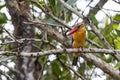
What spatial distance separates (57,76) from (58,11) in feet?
2.97

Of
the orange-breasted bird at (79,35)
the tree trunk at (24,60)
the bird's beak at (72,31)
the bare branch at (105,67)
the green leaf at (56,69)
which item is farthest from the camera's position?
the green leaf at (56,69)

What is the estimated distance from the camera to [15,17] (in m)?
3.72

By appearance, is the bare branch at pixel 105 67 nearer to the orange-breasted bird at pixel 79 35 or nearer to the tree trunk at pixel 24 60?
the orange-breasted bird at pixel 79 35

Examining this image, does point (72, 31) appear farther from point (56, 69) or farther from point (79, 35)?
point (56, 69)

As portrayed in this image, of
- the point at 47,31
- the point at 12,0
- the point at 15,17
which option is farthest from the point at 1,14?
the point at 47,31

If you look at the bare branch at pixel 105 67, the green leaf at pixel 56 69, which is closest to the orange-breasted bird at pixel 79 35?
the bare branch at pixel 105 67

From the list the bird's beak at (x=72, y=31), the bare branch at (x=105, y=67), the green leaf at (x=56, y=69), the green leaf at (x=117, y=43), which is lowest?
the bare branch at (x=105, y=67)

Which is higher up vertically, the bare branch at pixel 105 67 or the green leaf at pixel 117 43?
the green leaf at pixel 117 43

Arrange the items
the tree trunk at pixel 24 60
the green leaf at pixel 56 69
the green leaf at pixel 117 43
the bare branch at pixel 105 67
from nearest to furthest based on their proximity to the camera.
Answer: the bare branch at pixel 105 67 < the green leaf at pixel 117 43 < the tree trunk at pixel 24 60 < the green leaf at pixel 56 69

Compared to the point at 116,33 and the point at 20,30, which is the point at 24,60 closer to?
the point at 20,30

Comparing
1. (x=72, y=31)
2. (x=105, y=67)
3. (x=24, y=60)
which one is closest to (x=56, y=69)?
(x=24, y=60)

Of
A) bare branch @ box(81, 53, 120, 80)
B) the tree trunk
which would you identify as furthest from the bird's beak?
the tree trunk

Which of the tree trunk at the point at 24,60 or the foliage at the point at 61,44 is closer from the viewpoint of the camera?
the foliage at the point at 61,44

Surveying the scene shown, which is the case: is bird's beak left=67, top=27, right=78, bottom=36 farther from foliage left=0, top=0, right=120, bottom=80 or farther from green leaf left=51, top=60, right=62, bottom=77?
green leaf left=51, top=60, right=62, bottom=77
